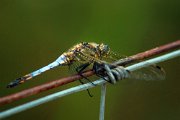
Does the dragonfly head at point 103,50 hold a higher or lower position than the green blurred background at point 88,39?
lower

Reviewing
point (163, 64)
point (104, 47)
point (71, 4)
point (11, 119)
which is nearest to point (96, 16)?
point (71, 4)

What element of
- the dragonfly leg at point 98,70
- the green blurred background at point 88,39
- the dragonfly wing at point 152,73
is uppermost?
the green blurred background at point 88,39

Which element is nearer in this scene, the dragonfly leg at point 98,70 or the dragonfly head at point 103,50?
the dragonfly leg at point 98,70

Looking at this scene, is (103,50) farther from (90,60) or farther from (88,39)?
(88,39)

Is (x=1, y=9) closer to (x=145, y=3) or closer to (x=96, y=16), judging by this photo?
(x=96, y=16)

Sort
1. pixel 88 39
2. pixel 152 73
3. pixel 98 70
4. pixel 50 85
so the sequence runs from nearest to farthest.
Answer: pixel 50 85, pixel 98 70, pixel 152 73, pixel 88 39

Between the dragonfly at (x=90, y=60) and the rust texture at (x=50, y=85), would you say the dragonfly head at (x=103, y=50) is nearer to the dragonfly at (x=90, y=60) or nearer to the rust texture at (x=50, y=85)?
the dragonfly at (x=90, y=60)

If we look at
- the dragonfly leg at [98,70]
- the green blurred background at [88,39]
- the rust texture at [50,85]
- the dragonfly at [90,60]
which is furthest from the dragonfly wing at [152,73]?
the green blurred background at [88,39]

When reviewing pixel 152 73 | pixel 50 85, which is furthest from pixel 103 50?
pixel 50 85
